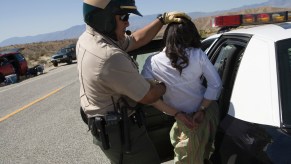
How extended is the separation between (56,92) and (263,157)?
11972mm

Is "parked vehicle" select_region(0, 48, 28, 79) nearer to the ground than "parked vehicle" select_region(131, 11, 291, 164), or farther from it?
nearer to the ground

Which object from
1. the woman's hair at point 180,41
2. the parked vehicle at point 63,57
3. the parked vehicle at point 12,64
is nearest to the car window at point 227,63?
the woman's hair at point 180,41

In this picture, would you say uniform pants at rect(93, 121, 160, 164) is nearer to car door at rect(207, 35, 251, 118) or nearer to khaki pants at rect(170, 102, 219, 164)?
khaki pants at rect(170, 102, 219, 164)

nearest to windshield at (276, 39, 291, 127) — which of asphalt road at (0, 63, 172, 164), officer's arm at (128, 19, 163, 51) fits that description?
officer's arm at (128, 19, 163, 51)

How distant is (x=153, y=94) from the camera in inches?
98.6

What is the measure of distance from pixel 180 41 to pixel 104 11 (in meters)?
0.54

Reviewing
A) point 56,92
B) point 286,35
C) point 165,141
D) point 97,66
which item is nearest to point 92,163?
point 165,141

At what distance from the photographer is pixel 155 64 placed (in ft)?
8.79

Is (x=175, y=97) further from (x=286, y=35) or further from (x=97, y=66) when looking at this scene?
(x=286, y=35)

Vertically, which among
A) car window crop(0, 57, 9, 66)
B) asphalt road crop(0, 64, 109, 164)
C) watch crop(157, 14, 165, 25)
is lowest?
car window crop(0, 57, 9, 66)

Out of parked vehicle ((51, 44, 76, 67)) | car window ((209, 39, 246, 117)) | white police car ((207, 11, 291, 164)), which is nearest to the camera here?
white police car ((207, 11, 291, 164))

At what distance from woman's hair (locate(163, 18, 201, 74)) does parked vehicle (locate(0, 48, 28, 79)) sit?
67.7 feet

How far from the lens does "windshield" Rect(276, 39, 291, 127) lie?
6.39 ft

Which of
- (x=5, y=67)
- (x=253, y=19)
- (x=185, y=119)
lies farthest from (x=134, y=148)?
(x=5, y=67)
